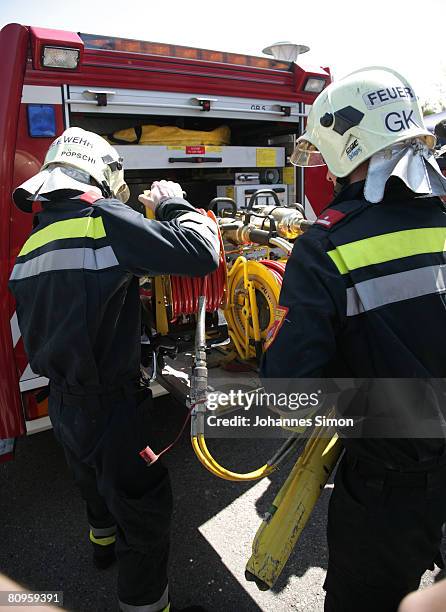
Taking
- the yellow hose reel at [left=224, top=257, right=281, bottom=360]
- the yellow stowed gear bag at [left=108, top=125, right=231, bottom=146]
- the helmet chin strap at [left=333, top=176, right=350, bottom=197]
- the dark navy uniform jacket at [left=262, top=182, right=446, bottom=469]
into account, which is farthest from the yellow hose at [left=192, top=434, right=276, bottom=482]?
the yellow stowed gear bag at [left=108, top=125, right=231, bottom=146]

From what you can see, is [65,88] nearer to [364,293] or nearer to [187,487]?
[364,293]

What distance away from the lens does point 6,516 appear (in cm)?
300

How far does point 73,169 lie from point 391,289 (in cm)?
140

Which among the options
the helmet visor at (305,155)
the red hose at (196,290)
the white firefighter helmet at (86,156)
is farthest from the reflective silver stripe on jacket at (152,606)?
the helmet visor at (305,155)

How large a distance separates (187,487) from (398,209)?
236cm

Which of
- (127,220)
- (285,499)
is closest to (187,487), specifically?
(285,499)

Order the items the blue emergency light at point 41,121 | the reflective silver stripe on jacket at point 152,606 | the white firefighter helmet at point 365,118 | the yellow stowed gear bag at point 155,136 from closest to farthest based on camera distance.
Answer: the white firefighter helmet at point 365,118 < the reflective silver stripe on jacket at point 152,606 < the blue emergency light at point 41,121 < the yellow stowed gear bag at point 155,136

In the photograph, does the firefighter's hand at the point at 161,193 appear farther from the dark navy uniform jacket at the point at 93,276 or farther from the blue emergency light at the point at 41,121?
the blue emergency light at the point at 41,121

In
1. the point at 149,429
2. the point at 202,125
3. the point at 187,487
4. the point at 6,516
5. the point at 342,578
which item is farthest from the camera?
the point at 202,125

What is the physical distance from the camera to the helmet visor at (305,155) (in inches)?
76.6

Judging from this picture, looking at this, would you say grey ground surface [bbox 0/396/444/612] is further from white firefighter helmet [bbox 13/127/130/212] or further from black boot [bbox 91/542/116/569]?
white firefighter helmet [bbox 13/127/130/212]

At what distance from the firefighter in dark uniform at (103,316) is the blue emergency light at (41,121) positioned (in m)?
0.59

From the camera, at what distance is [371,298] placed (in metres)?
1.37

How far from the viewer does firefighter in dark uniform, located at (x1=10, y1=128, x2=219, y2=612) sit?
1.87 metres
